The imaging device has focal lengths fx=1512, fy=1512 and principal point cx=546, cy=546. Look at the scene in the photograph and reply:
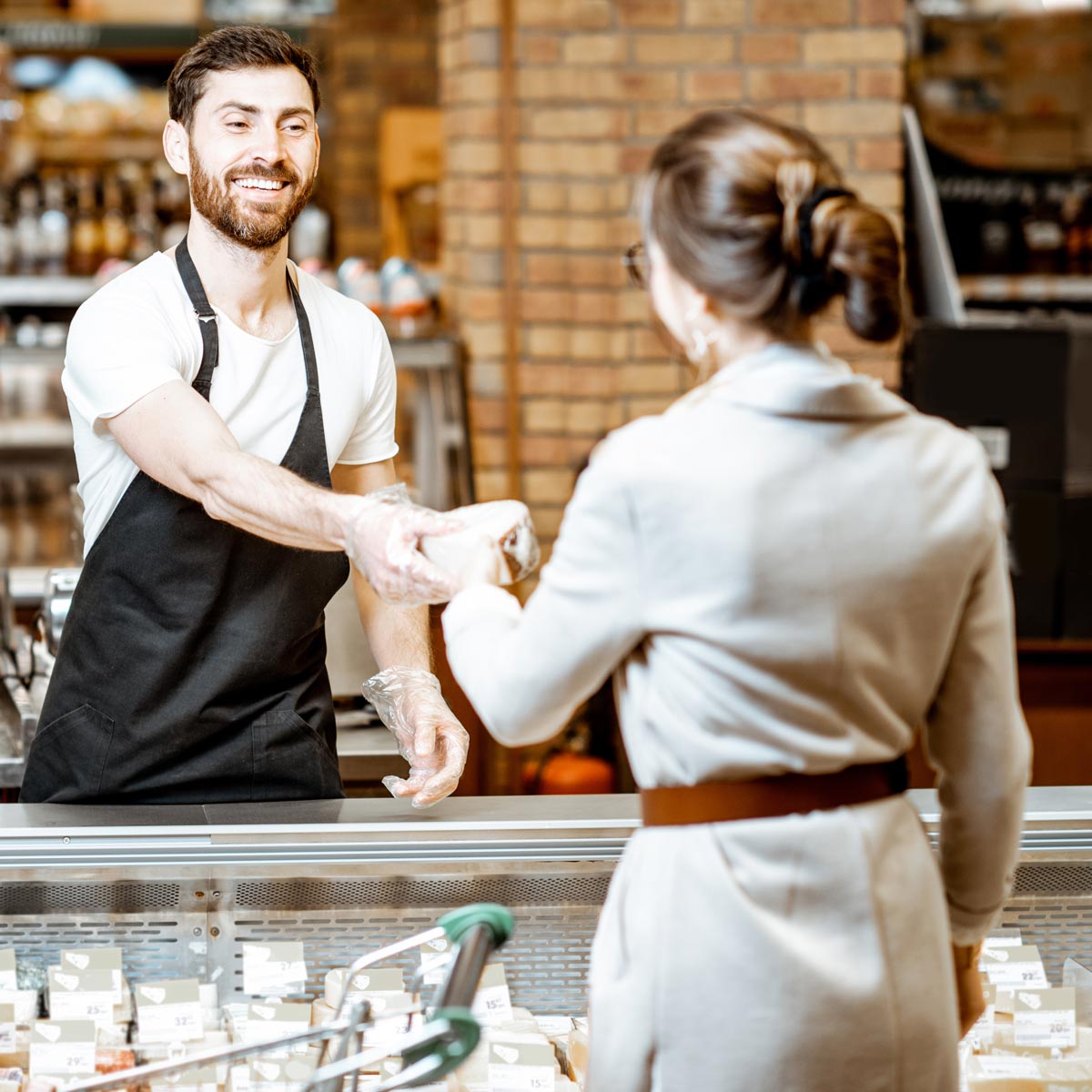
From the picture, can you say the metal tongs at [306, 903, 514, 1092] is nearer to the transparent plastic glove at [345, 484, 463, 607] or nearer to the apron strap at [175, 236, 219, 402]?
the transparent plastic glove at [345, 484, 463, 607]

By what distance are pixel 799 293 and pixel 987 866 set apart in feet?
1.68

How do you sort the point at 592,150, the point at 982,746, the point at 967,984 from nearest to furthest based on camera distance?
the point at 982,746, the point at 967,984, the point at 592,150

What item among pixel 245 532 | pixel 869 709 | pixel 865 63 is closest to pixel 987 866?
pixel 869 709

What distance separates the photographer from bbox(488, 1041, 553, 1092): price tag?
1.57 metres

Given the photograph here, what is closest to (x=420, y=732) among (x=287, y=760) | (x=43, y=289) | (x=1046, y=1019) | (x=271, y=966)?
(x=287, y=760)

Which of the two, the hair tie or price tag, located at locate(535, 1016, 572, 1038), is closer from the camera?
the hair tie

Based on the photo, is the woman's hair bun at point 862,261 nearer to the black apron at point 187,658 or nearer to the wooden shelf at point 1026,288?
the black apron at point 187,658

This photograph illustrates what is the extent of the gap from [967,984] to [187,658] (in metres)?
0.99

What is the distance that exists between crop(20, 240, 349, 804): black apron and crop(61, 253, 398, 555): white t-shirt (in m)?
0.02

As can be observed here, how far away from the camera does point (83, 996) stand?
158 centimetres

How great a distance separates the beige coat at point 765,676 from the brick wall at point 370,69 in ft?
17.3

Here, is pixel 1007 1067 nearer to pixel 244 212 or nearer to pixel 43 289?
pixel 244 212

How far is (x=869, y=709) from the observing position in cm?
115

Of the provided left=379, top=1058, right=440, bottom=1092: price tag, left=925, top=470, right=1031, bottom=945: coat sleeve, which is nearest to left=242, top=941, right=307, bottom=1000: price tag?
left=379, top=1058, right=440, bottom=1092: price tag
